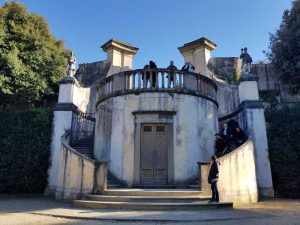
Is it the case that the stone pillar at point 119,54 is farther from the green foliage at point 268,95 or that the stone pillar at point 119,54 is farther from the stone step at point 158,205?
the stone step at point 158,205

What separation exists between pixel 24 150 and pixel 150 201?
28.6 ft

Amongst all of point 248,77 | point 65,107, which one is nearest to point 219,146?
point 248,77

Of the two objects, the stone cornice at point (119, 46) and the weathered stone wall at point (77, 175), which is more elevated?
the stone cornice at point (119, 46)

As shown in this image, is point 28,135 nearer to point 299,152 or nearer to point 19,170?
point 19,170

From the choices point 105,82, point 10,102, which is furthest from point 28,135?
point 10,102

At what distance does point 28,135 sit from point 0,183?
2767mm

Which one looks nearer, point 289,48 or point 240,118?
point 240,118

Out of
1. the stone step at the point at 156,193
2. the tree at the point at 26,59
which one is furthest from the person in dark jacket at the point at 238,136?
the tree at the point at 26,59

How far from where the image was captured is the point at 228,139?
13070 mm

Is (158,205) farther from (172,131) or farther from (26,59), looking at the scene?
(26,59)

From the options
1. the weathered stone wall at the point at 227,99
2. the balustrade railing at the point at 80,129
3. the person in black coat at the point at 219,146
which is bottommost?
the person in black coat at the point at 219,146

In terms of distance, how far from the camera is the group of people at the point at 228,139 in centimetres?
1255

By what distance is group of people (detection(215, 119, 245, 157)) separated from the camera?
12555mm

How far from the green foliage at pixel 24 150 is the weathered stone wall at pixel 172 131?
138 inches
